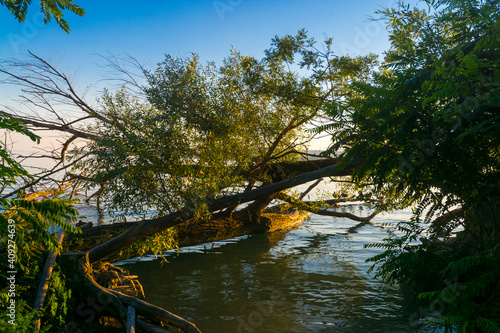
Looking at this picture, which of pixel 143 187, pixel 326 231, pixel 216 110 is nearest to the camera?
pixel 143 187

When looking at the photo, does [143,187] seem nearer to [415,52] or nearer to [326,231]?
[415,52]

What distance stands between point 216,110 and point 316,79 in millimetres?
3453

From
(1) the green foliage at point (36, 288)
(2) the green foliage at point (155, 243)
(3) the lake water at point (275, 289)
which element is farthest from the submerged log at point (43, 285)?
(2) the green foliage at point (155, 243)

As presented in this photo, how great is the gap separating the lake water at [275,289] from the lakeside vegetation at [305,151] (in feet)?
2.93

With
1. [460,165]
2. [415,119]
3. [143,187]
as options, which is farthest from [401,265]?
[143,187]

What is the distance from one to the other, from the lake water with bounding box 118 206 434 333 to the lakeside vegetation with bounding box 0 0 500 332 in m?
0.89

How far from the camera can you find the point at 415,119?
5.91 meters

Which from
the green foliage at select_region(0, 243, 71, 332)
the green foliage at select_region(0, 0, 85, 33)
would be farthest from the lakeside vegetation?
the green foliage at select_region(0, 0, 85, 33)

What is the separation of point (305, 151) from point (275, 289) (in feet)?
16.4

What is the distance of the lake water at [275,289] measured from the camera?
7.05 meters

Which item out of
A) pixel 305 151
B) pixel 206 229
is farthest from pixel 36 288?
pixel 305 151

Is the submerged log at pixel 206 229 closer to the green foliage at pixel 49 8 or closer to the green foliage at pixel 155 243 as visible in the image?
the green foliage at pixel 155 243

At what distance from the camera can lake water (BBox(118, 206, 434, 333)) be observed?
23.1 ft

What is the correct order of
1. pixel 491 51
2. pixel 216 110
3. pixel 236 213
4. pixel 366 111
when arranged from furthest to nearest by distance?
pixel 236 213 < pixel 216 110 < pixel 366 111 < pixel 491 51
